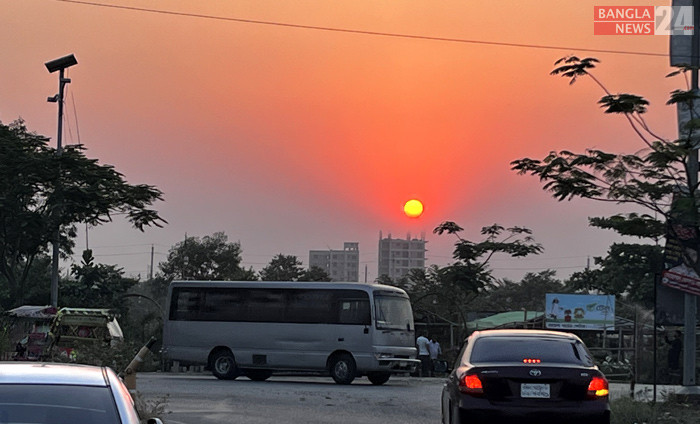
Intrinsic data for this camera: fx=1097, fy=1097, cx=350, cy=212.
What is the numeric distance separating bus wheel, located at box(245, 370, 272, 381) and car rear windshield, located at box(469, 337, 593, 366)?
62.6 feet

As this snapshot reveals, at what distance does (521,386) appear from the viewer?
40.5ft

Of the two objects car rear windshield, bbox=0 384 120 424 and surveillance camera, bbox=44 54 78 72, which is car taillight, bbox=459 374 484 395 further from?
surveillance camera, bbox=44 54 78 72

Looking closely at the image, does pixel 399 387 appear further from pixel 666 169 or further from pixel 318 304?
pixel 666 169

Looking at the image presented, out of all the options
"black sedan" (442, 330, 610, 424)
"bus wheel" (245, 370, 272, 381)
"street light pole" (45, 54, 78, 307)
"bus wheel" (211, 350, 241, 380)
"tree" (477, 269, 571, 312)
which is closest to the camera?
"black sedan" (442, 330, 610, 424)

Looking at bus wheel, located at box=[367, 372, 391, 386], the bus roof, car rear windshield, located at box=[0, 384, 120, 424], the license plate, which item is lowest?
bus wheel, located at box=[367, 372, 391, 386]

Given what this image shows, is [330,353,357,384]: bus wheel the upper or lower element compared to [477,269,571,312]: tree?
lower

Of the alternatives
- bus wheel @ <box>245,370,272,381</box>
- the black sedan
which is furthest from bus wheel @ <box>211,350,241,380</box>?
the black sedan

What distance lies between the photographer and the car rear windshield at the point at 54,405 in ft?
21.0

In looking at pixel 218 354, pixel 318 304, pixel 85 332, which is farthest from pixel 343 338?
pixel 85 332

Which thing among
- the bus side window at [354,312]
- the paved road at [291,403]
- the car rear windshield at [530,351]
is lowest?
the paved road at [291,403]

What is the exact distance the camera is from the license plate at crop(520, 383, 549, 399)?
12.3 m

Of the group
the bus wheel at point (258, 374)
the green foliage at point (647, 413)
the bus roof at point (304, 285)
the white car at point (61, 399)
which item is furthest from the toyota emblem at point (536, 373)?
the bus wheel at point (258, 374)

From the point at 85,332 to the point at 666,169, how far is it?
62.7 ft

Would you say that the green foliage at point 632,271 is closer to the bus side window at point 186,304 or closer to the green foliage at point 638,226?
the bus side window at point 186,304
